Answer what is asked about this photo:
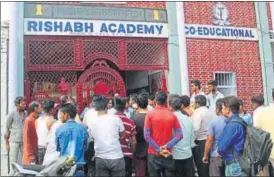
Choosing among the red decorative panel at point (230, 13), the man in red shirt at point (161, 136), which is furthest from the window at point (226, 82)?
the man in red shirt at point (161, 136)

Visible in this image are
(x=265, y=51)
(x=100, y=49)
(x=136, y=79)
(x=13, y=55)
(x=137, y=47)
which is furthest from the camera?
(x=136, y=79)

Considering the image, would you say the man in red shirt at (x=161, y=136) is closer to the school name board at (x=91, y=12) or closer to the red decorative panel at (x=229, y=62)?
the school name board at (x=91, y=12)

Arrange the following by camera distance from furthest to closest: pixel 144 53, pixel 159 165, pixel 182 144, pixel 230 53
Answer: pixel 230 53 < pixel 144 53 < pixel 182 144 < pixel 159 165

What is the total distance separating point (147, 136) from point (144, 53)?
5149mm

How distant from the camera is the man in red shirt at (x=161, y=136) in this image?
4855mm

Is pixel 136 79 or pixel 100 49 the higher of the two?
pixel 100 49

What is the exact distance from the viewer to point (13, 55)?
321 inches

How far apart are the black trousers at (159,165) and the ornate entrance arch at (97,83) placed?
4.23 metres

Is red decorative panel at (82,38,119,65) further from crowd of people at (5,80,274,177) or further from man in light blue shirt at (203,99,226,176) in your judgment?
man in light blue shirt at (203,99,226,176)

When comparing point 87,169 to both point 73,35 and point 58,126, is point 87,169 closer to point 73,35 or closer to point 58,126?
point 58,126

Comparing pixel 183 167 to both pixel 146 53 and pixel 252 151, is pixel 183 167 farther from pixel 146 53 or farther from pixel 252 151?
pixel 146 53

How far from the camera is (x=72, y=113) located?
474 cm

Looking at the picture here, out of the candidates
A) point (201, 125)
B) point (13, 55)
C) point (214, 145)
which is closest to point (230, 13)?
point (201, 125)

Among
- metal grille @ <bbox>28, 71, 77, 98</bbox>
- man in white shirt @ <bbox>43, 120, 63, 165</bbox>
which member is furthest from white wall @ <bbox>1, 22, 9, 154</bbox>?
man in white shirt @ <bbox>43, 120, 63, 165</bbox>
